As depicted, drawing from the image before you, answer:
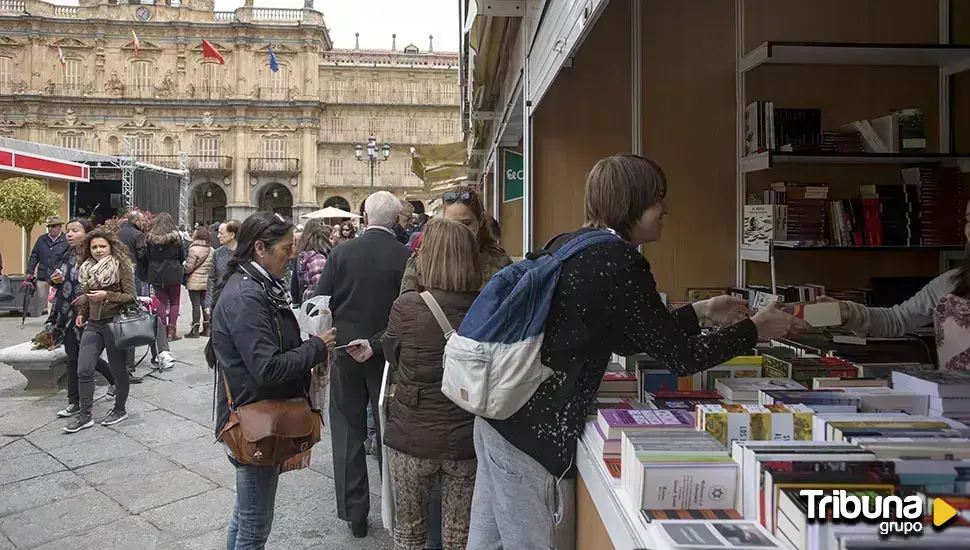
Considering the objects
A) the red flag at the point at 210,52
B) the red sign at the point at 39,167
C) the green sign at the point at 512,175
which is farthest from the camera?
the red flag at the point at 210,52

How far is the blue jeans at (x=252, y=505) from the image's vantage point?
221cm

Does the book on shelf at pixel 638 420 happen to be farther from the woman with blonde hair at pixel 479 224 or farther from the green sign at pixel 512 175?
the green sign at pixel 512 175

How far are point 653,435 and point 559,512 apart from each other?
418 mm

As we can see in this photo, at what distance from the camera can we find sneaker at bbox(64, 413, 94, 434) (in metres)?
4.66

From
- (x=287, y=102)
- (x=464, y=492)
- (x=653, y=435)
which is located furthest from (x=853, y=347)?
(x=287, y=102)

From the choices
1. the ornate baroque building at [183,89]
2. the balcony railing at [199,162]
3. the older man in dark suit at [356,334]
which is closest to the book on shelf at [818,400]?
the older man in dark suit at [356,334]

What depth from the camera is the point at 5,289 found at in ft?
34.8

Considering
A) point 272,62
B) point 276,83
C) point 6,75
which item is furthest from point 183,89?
point 6,75

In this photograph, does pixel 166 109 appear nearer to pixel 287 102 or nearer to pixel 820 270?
pixel 287 102

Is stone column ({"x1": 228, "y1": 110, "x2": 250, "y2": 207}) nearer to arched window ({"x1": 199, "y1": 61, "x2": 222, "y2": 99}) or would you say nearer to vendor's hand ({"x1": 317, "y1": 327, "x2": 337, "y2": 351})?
arched window ({"x1": 199, "y1": 61, "x2": 222, "y2": 99})

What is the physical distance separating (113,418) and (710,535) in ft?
16.6

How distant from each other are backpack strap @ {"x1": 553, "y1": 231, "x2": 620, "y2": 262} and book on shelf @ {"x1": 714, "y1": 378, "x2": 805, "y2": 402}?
1.56 feet

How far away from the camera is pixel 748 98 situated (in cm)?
325

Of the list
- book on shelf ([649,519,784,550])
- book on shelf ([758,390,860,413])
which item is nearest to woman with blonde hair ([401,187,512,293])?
book on shelf ([758,390,860,413])
